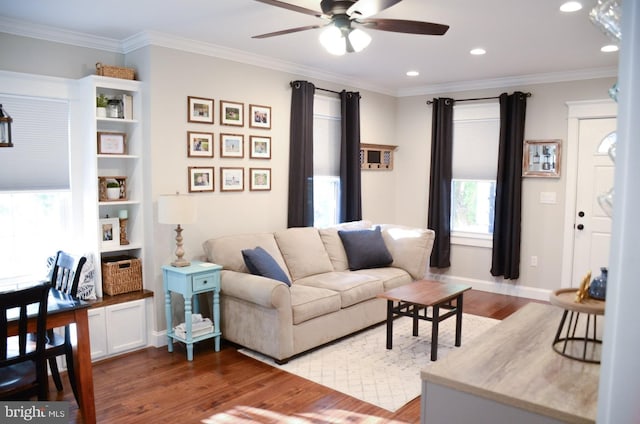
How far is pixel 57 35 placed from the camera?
12.8ft

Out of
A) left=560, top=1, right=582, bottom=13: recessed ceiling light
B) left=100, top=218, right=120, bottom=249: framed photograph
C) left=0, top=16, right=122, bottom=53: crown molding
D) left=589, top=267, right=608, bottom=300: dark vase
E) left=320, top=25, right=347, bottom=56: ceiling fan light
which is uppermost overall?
left=560, top=1, right=582, bottom=13: recessed ceiling light

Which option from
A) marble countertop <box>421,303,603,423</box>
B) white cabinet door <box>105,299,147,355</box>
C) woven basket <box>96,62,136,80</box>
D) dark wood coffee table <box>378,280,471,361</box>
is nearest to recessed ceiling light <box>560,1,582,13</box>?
dark wood coffee table <box>378,280,471,361</box>

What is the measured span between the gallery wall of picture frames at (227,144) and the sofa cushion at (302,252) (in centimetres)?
59

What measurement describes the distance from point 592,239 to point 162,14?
5.02 m

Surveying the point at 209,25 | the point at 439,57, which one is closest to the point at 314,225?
the point at 439,57

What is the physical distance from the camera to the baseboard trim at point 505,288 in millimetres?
Result: 5910

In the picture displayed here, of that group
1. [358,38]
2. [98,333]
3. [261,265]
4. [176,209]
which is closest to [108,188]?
[176,209]

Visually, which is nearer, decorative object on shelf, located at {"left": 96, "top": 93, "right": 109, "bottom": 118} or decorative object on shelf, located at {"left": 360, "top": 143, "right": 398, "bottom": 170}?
decorative object on shelf, located at {"left": 96, "top": 93, "right": 109, "bottom": 118}

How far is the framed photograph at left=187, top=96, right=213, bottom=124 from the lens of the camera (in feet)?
14.4

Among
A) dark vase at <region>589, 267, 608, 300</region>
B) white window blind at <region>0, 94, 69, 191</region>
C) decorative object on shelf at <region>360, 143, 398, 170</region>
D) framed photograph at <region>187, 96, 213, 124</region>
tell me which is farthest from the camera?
decorative object on shelf at <region>360, 143, 398, 170</region>

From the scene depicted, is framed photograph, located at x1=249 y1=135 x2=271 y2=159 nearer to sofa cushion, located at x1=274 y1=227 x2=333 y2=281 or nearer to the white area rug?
sofa cushion, located at x1=274 y1=227 x2=333 y2=281

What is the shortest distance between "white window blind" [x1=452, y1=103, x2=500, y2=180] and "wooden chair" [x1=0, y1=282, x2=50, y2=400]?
17.0 ft

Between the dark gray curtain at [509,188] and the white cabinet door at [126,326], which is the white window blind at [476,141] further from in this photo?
the white cabinet door at [126,326]

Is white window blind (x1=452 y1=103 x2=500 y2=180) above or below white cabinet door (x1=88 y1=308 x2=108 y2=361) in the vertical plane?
above
